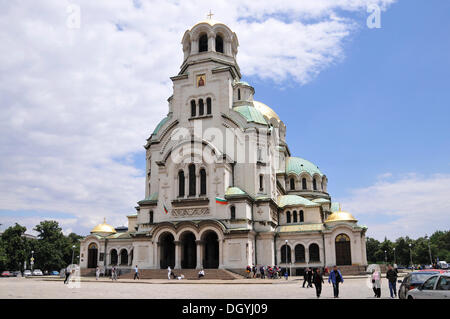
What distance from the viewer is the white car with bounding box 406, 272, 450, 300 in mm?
12049

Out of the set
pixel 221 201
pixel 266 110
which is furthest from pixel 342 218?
pixel 266 110

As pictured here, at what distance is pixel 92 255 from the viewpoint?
175ft

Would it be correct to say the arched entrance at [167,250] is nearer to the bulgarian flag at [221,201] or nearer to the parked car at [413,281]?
the bulgarian flag at [221,201]

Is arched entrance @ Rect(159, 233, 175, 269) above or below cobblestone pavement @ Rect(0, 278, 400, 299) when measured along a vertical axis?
above

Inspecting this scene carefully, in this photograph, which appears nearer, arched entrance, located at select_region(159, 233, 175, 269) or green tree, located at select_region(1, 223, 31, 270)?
arched entrance, located at select_region(159, 233, 175, 269)

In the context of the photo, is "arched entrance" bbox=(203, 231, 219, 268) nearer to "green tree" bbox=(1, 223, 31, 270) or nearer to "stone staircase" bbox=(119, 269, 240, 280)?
"stone staircase" bbox=(119, 269, 240, 280)

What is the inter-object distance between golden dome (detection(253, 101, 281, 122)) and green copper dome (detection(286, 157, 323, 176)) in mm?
7237

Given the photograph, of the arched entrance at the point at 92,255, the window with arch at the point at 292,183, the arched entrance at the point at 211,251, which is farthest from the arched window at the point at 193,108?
the arched entrance at the point at 92,255

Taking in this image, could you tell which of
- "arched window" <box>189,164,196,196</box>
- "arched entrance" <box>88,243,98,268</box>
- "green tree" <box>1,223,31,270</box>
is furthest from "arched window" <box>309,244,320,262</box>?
"green tree" <box>1,223,31,270</box>

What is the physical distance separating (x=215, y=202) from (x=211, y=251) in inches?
225

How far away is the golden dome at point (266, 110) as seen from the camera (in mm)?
65000
